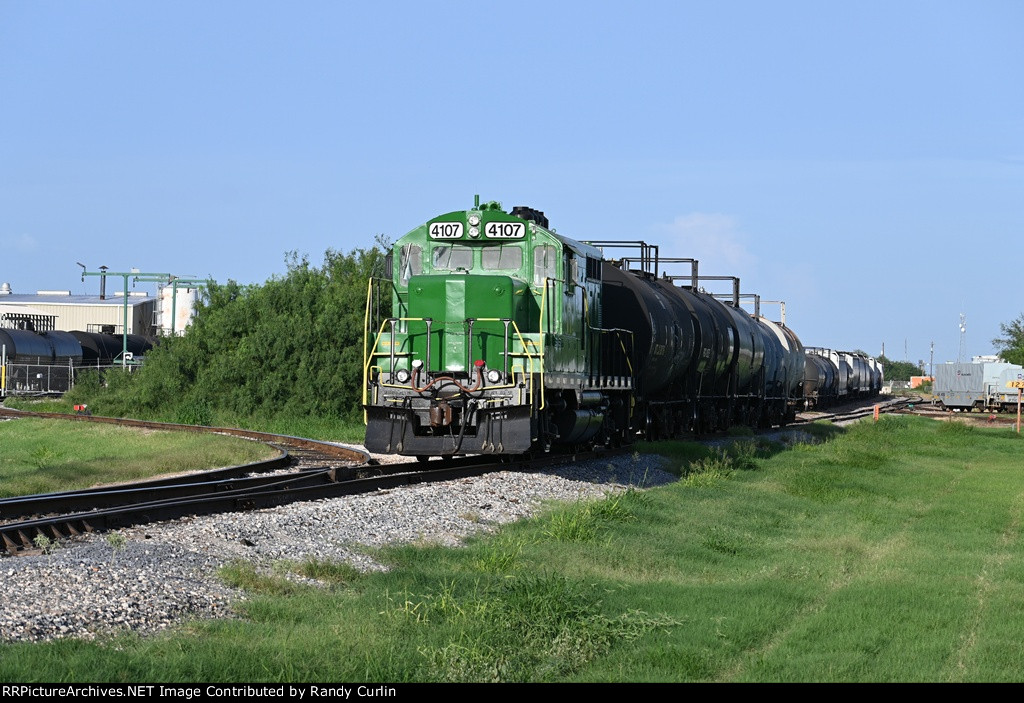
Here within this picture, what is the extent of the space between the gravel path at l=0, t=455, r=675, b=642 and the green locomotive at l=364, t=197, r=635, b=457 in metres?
1.09

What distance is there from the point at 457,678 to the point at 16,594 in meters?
2.99

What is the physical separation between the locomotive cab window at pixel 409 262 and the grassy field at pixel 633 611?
581 centimetres

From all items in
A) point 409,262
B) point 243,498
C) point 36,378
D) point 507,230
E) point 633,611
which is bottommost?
point 633,611

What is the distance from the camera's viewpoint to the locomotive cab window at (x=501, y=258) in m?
18.4

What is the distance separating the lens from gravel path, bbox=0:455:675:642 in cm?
755

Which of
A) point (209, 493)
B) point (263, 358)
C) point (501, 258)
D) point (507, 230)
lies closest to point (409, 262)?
point (501, 258)

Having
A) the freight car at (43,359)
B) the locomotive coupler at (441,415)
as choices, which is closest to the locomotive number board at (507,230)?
the locomotive coupler at (441,415)

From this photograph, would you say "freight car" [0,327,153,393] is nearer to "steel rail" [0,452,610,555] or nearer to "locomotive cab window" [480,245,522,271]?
"steel rail" [0,452,610,555]

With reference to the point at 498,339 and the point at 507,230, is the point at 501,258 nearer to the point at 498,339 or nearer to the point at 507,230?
the point at 507,230

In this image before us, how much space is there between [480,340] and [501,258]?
1630mm

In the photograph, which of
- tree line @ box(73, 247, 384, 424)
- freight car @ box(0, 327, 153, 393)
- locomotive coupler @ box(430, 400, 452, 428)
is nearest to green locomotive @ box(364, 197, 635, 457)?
locomotive coupler @ box(430, 400, 452, 428)

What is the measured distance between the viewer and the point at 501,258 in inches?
728

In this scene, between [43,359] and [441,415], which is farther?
[43,359]
